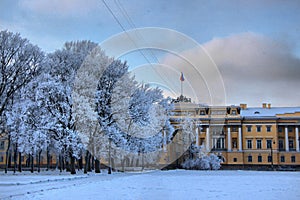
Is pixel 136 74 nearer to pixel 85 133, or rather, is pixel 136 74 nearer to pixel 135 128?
pixel 135 128

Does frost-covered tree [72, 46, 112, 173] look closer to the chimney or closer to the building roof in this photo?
the building roof

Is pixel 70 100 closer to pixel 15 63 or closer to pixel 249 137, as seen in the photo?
pixel 15 63

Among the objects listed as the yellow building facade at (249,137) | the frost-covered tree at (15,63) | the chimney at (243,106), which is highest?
the chimney at (243,106)

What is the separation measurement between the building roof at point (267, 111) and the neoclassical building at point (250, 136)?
47 cm

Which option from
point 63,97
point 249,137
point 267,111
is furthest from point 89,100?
point 267,111

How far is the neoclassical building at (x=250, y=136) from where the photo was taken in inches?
3693

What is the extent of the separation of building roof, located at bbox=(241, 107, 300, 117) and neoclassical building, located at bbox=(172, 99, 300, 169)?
0.47 meters

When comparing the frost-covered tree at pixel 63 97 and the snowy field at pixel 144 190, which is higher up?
the frost-covered tree at pixel 63 97

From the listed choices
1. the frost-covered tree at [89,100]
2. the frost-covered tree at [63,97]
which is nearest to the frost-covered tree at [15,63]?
the frost-covered tree at [63,97]

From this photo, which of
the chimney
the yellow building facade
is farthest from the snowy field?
the chimney

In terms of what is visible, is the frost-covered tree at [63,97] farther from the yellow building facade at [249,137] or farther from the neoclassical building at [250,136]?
the yellow building facade at [249,137]

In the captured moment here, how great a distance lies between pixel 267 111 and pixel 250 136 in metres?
9.03

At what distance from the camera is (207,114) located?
315ft

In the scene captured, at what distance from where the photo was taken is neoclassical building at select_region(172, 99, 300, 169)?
93.8 m
